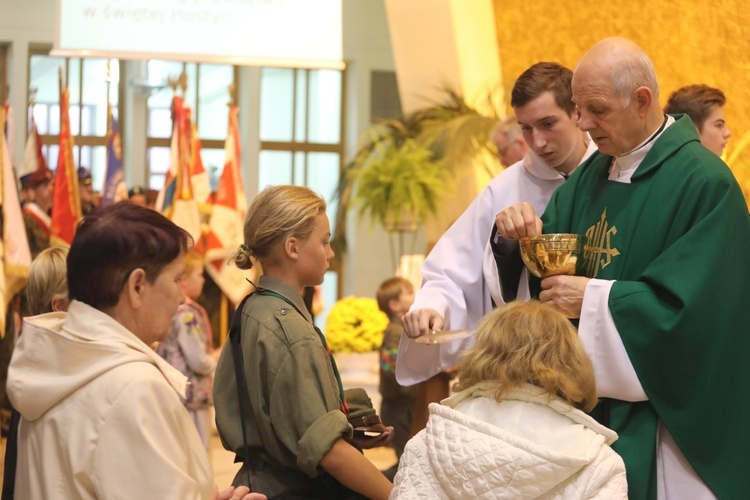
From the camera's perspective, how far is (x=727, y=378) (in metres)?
2.67

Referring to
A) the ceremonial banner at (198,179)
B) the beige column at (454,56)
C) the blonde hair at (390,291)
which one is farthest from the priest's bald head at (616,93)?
the ceremonial banner at (198,179)

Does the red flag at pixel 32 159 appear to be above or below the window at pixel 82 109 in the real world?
below

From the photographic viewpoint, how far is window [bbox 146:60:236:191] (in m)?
17.3

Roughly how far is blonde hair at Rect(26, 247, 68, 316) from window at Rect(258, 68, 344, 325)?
1426 centimetres

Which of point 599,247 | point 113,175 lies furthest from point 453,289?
point 113,175

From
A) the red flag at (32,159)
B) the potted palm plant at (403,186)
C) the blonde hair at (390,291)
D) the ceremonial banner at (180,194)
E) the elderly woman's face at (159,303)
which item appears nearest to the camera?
the elderly woman's face at (159,303)

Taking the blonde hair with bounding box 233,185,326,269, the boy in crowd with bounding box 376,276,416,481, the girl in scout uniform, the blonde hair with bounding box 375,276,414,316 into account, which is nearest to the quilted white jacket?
the girl in scout uniform

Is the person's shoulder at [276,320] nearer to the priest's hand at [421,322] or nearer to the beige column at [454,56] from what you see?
the priest's hand at [421,322]

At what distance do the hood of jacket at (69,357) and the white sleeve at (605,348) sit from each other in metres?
1.11

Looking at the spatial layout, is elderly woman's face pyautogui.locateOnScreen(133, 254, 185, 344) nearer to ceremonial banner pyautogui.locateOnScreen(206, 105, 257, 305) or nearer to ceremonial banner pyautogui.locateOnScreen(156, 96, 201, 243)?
ceremonial banner pyautogui.locateOnScreen(206, 105, 257, 305)

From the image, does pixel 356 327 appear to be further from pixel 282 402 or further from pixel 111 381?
pixel 111 381

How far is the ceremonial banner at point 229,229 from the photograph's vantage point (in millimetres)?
8914

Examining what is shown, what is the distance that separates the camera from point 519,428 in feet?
7.69

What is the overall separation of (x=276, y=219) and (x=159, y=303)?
2.35 ft
